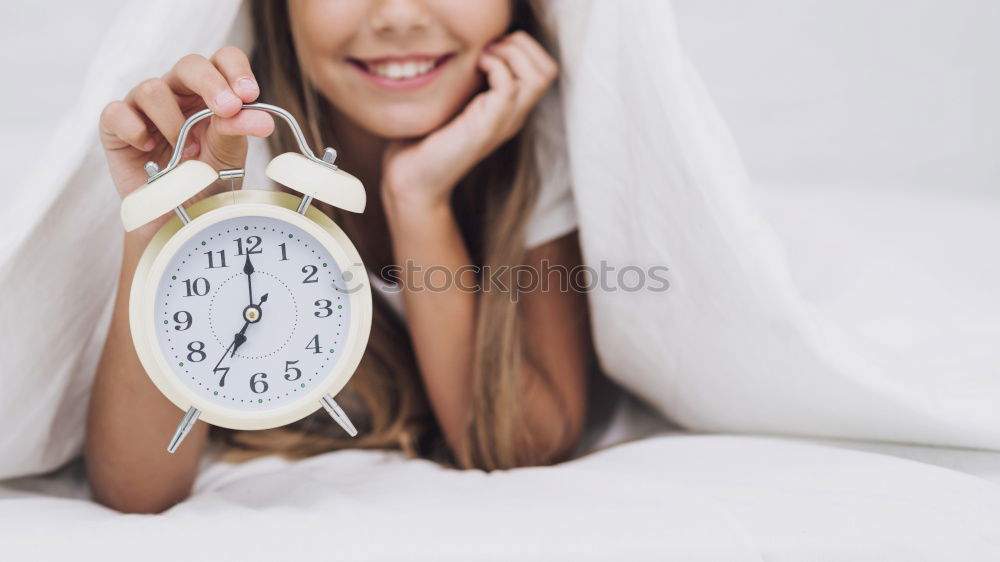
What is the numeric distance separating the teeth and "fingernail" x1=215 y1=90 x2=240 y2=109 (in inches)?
17.2

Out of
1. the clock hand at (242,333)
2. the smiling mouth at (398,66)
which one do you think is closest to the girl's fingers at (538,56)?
the smiling mouth at (398,66)

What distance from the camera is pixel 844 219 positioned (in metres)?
1.60

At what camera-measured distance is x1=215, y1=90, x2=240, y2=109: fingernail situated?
0.74 metres

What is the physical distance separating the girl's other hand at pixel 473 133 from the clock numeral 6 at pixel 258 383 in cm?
43

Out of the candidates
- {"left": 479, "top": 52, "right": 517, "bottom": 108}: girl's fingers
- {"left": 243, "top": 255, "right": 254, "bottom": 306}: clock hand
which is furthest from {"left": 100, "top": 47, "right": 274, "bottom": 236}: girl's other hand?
{"left": 479, "top": 52, "right": 517, "bottom": 108}: girl's fingers

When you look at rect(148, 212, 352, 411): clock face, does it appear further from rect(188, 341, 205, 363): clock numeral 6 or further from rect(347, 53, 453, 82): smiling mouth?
rect(347, 53, 453, 82): smiling mouth

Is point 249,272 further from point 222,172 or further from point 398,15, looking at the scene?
point 398,15

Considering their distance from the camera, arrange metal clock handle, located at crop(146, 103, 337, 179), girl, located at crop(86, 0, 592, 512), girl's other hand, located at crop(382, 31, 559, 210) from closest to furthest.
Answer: metal clock handle, located at crop(146, 103, 337, 179)
girl, located at crop(86, 0, 592, 512)
girl's other hand, located at crop(382, 31, 559, 210)

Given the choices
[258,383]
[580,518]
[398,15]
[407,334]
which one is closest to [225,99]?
[258,383]

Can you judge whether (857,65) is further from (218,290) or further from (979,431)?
(218,290)

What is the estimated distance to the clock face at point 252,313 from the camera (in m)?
0.75

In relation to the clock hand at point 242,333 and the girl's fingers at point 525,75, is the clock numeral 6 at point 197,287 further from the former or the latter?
the girl's fingers at point 525,75

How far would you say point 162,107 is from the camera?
0.82 m

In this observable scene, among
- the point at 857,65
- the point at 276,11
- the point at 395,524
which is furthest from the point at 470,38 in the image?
the point at 857,65
